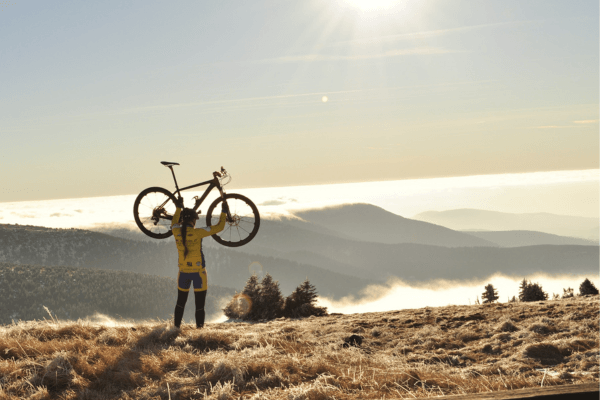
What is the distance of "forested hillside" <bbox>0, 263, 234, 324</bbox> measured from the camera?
15800 centimetres

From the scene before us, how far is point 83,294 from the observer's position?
165875mm

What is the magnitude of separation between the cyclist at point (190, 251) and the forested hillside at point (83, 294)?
6259 inches

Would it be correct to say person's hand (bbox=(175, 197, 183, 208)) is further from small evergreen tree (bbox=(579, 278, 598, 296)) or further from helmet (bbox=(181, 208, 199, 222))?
small evergreen tree (bbox=(579, 278, 598, 296))

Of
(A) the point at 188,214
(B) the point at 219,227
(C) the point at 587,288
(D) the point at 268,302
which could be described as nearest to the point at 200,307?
(B) the point at 219,227

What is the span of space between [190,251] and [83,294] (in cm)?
17811

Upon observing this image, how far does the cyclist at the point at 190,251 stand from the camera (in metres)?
11.9

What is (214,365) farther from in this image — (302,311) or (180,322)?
(302,311)

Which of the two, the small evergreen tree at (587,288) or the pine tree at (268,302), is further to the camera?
the pine tree at (268,302)

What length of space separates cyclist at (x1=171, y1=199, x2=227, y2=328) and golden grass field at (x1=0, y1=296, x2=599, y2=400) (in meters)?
2.02

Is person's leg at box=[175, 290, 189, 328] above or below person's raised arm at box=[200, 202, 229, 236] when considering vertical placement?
below

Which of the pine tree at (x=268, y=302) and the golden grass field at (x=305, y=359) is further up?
the golden grass field at (x=305, y=359)


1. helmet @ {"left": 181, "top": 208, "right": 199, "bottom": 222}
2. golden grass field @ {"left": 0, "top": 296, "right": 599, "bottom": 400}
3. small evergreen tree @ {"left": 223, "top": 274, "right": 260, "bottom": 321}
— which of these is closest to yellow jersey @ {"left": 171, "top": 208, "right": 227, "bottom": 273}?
helmet @ {"left": 181, "top": 208, "right": 199, "bottom": 222}

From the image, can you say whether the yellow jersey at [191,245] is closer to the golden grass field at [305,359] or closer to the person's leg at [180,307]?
the person's leg at [180,307]

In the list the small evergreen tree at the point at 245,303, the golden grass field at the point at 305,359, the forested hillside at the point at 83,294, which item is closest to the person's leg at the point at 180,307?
the golden grass field at the point at 305,359
